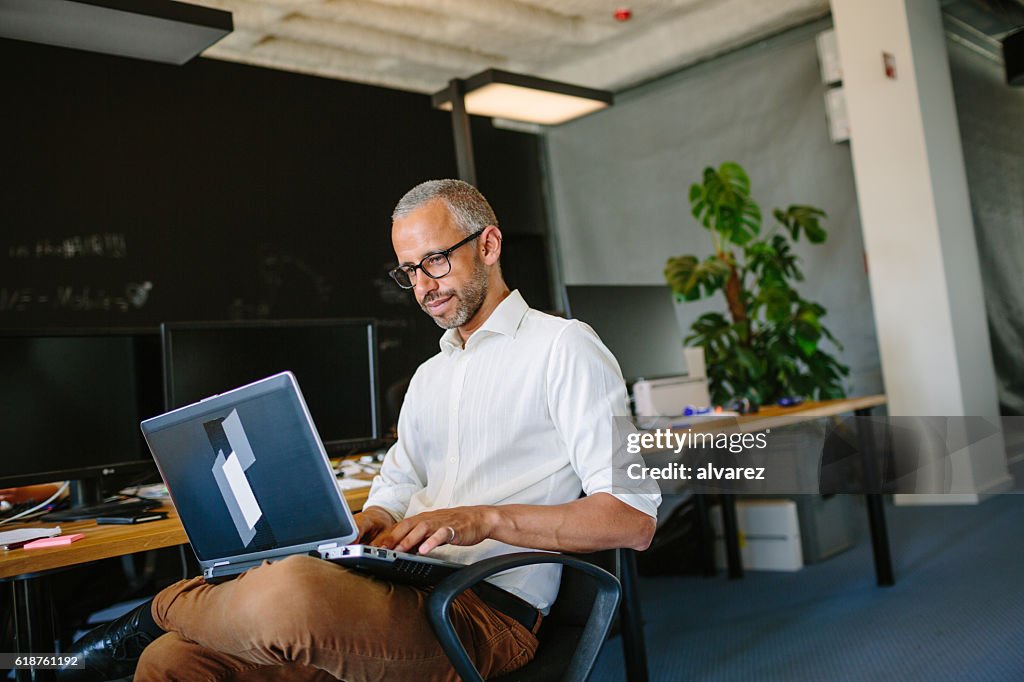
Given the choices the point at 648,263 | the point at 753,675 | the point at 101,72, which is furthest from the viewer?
the point at 648,263

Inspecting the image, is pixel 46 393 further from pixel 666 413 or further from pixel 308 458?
pixel 666 413

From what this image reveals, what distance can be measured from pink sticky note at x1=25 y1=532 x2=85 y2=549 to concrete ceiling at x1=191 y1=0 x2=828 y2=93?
4.30 m

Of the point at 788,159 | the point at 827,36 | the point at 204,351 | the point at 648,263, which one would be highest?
the point at 827,36

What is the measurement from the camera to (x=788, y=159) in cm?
627

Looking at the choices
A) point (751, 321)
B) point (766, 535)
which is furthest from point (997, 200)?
point (766, 535)

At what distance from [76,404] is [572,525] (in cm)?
141

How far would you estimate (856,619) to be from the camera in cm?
323

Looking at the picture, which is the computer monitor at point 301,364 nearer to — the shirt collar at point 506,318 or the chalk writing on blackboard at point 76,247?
the shirt collar at point 506,318

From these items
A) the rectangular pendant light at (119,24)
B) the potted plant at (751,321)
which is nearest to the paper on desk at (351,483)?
the rectangular pendant light at (119,24)

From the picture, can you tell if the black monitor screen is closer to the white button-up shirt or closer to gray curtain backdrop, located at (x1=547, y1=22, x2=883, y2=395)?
the white button-up shirt

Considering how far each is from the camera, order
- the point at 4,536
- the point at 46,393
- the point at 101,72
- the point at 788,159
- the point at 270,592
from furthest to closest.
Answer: the point at 788,159
the point at 101,72
the point at 46,393
the point at 4,536
the point at 270,592

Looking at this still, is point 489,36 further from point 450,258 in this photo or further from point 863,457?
point 450,258

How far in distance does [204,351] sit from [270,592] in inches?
53.6

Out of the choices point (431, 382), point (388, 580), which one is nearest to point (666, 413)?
point (431, 382)
